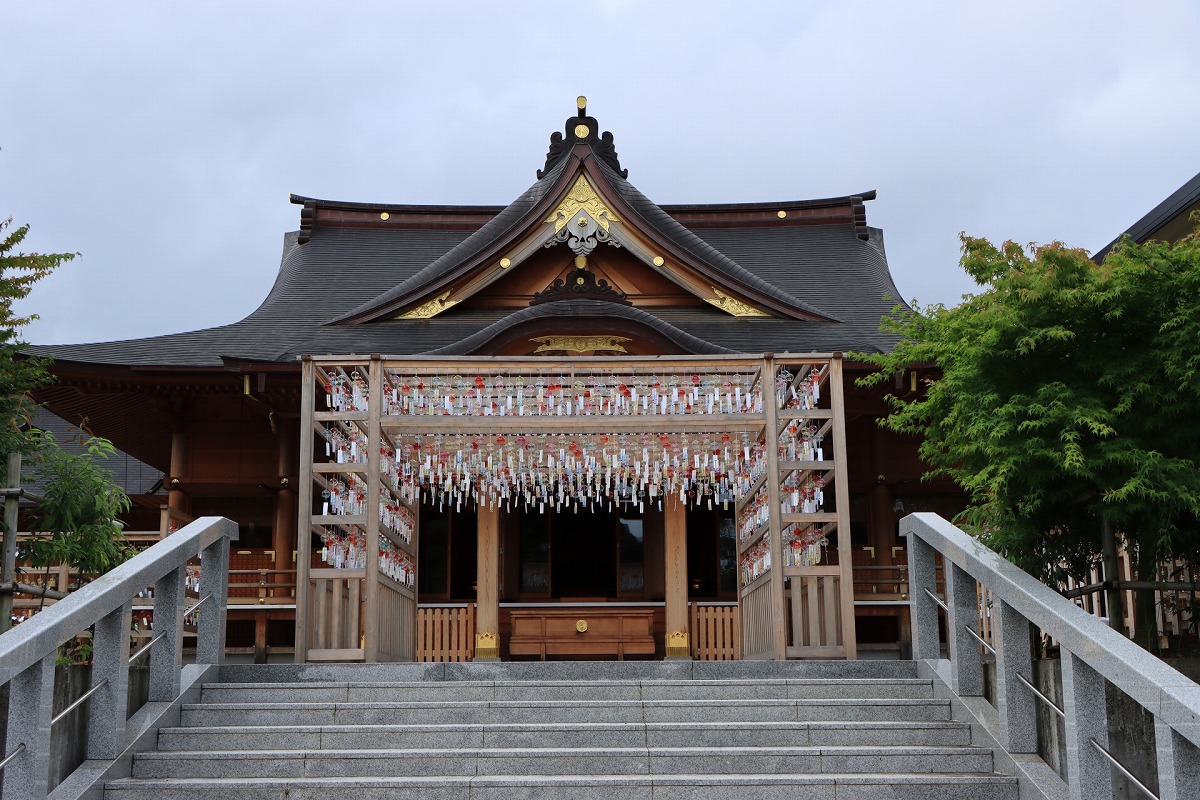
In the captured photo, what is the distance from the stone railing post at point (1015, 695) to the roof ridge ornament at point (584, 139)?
11.0 meters

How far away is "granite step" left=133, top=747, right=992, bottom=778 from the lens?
7.05 metres

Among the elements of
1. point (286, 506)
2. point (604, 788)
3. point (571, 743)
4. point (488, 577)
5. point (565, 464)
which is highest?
point (565, 464)

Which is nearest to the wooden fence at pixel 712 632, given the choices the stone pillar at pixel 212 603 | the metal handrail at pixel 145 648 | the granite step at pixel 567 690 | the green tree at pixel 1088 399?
the granite step at pixel 567 690

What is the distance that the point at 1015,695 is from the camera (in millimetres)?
6918

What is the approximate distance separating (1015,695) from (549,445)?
6.84 metres

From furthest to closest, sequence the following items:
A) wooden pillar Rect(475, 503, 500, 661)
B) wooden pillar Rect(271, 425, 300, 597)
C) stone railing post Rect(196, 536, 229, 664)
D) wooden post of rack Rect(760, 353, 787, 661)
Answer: wooden pillar Rect(271, 425, 300, 597) → wooden pillar Rect(475, 503, 500, 661) → wooden post of rack Rect(760, 353, 787, 661) → stone railing post Rect(196, 536, 229, 664)

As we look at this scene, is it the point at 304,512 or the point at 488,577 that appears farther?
the point at 488,577

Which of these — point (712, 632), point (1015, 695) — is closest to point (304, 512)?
point (712, 632)

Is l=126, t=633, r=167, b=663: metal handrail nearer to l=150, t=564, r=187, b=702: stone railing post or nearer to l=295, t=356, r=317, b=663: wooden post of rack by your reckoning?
l=150, t=564, r=187, b=702: stone railing post

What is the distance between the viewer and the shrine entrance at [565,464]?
10.9m

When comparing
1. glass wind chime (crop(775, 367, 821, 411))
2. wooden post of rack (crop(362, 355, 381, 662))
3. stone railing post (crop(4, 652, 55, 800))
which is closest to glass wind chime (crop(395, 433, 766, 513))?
glass wind chime (crop(775, 367, 821, 411))

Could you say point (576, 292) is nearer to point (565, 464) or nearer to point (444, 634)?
point (565, 464)

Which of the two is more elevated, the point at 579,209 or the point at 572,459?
the point at 579,209

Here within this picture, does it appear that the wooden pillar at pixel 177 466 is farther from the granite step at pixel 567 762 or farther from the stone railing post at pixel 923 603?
the stone railing post at pixel 923 603
